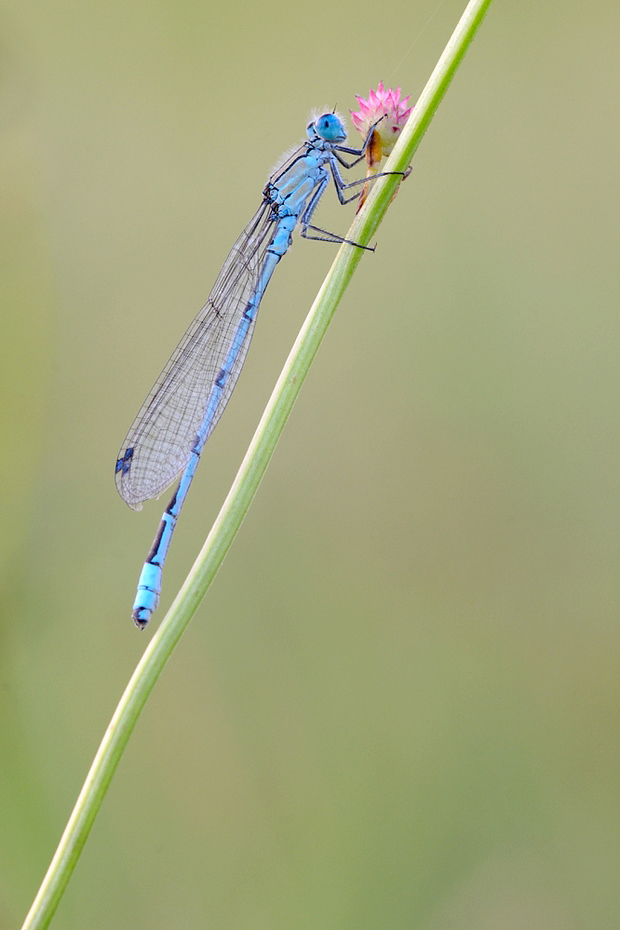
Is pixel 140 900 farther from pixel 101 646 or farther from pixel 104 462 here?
pixel 104 462

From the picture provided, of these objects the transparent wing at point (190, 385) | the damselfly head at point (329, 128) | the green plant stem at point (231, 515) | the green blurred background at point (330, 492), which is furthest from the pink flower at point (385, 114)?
the green blurred background at point (330, 492)

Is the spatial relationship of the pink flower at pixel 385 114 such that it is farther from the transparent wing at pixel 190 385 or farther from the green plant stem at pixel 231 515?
the transparent wing at pixel 190 385

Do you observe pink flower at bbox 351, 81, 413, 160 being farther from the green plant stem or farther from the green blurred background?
the green blurred background

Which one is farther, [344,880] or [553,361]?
[553,361]

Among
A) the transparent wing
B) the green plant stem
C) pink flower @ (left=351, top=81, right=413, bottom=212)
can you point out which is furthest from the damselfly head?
the green plant stem

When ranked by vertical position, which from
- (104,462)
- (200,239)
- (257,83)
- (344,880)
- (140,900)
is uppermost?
(257,83)

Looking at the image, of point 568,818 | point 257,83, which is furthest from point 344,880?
point 257,83
